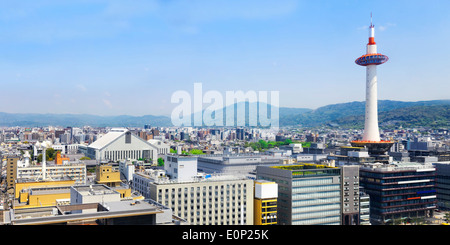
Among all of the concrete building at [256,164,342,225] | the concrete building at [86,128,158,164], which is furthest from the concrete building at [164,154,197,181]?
the concrete building at [86,128,158,164]

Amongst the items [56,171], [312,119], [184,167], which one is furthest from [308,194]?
[312,119]

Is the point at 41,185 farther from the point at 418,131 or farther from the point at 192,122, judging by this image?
the point at 418,131

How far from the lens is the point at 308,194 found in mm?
11211

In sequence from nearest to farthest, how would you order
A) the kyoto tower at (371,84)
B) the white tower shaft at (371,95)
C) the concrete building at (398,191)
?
the concrete building at (398,191) → the kyoto tower at (371,84) → the white tower shaft at (371,95)

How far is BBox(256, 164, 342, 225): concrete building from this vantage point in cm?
1099

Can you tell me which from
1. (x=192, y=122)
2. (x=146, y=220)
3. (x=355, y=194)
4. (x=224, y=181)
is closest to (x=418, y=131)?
(x=192, y=122)

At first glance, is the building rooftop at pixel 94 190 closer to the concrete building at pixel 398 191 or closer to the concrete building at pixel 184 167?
the concrete building at pixel 184 167

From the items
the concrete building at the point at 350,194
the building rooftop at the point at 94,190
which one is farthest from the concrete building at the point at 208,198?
the concrete building at the point at 350,194

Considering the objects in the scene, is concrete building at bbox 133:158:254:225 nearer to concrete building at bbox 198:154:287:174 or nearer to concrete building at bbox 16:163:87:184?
concrete building at bbox 198:154:287:174

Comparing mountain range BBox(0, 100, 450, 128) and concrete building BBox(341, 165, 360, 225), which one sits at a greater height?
mountain range BBox(0, 100, 450, 128)

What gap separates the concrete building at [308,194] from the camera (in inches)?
433

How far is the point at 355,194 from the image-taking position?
1238 centimetres

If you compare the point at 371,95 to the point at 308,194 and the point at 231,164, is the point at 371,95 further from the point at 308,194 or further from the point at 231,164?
the point at 308,194
